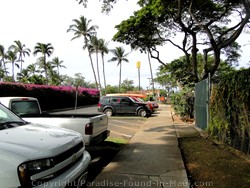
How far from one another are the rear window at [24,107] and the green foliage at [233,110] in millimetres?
5466

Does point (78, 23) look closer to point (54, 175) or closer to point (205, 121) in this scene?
point (205, 121)

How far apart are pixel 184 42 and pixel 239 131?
13.1m

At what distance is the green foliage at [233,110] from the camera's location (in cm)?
580

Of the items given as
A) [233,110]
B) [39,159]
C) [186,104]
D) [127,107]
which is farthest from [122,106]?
[39,159]

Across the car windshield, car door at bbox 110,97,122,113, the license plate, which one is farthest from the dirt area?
car door at bbox 110,97,122,113

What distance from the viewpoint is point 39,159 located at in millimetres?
2695

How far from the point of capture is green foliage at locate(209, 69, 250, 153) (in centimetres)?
580

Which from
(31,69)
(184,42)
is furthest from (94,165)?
(31,69)

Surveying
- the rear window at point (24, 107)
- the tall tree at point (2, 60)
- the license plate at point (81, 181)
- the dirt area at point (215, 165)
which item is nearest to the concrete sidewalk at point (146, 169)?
the dirt area at point (215, 165)

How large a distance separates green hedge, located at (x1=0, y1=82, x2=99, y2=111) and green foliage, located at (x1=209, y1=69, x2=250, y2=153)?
16.5 meters

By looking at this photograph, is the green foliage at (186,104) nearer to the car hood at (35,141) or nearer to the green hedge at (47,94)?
the car hood at (35,141)

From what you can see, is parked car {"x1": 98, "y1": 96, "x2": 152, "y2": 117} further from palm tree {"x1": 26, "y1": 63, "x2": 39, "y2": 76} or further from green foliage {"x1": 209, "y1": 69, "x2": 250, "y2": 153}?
palm tree {"x1": 26, "y1": 63, "x2": 39, "y2": 76}

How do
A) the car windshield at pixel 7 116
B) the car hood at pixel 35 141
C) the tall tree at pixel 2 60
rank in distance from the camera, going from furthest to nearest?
the tall tree at pixel 2 60
the car windshield at pixel 7 116
the car hood at pixel 35 141

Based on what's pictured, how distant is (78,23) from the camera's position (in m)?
40.7
